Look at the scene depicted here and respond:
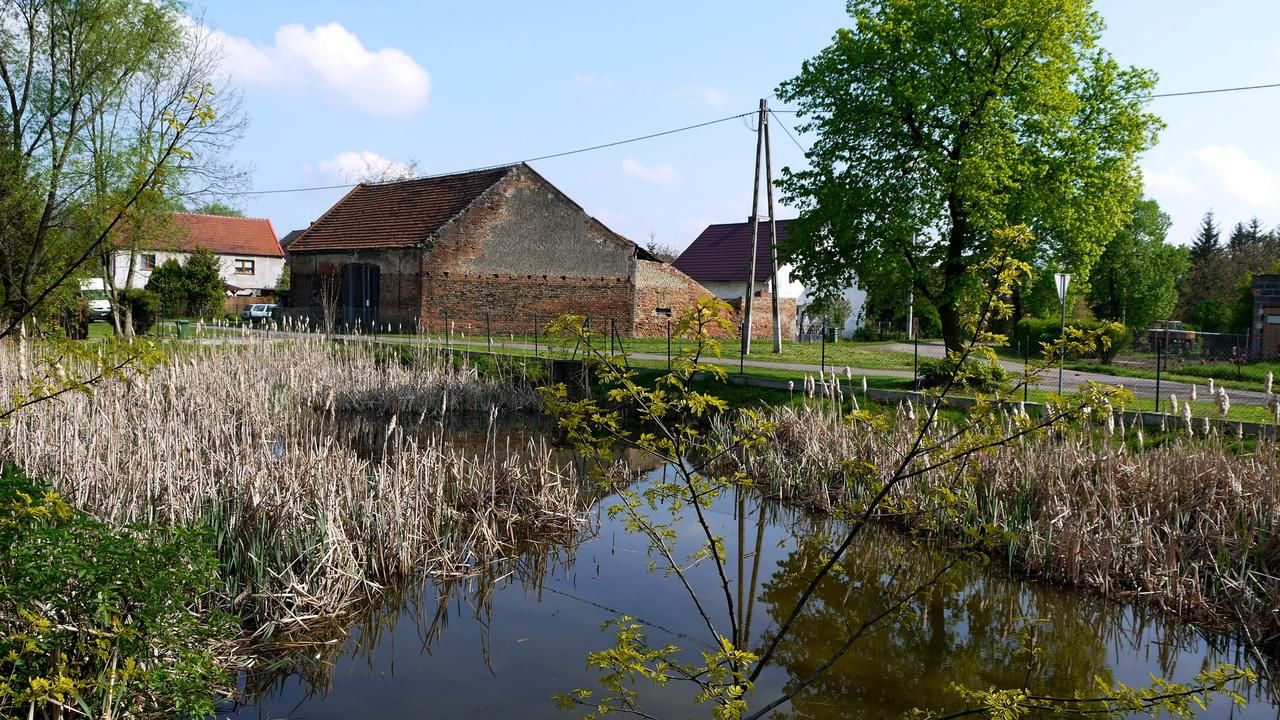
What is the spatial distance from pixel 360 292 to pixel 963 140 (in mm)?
23173

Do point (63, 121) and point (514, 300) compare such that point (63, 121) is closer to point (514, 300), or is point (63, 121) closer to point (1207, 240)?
point (514, 300)

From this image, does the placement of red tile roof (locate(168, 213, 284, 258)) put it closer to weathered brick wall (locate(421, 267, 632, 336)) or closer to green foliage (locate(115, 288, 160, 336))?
green foliage (locate(115, 288, 160, 336))

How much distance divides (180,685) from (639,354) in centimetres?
2042

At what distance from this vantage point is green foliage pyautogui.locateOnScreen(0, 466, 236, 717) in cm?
423

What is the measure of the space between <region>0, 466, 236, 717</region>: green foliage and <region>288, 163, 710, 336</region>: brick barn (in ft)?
83.2

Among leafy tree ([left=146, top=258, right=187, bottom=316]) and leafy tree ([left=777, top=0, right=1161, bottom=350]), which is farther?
leafy tree ([left=146, top=258, right=187, bottom=316])

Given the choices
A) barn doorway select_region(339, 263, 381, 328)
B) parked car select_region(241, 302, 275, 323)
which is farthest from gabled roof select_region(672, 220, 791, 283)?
parked car select_region(241, 302, 275, 323)

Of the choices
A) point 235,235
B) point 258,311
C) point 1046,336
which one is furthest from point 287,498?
point 235,235

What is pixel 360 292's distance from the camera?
1294 inches

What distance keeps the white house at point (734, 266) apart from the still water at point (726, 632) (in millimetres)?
32034

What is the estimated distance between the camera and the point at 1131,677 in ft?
20.9

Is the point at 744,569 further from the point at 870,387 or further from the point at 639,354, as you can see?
the point at 639,354

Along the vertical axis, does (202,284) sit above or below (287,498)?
above

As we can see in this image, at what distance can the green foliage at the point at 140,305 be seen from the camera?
92.4 ft
